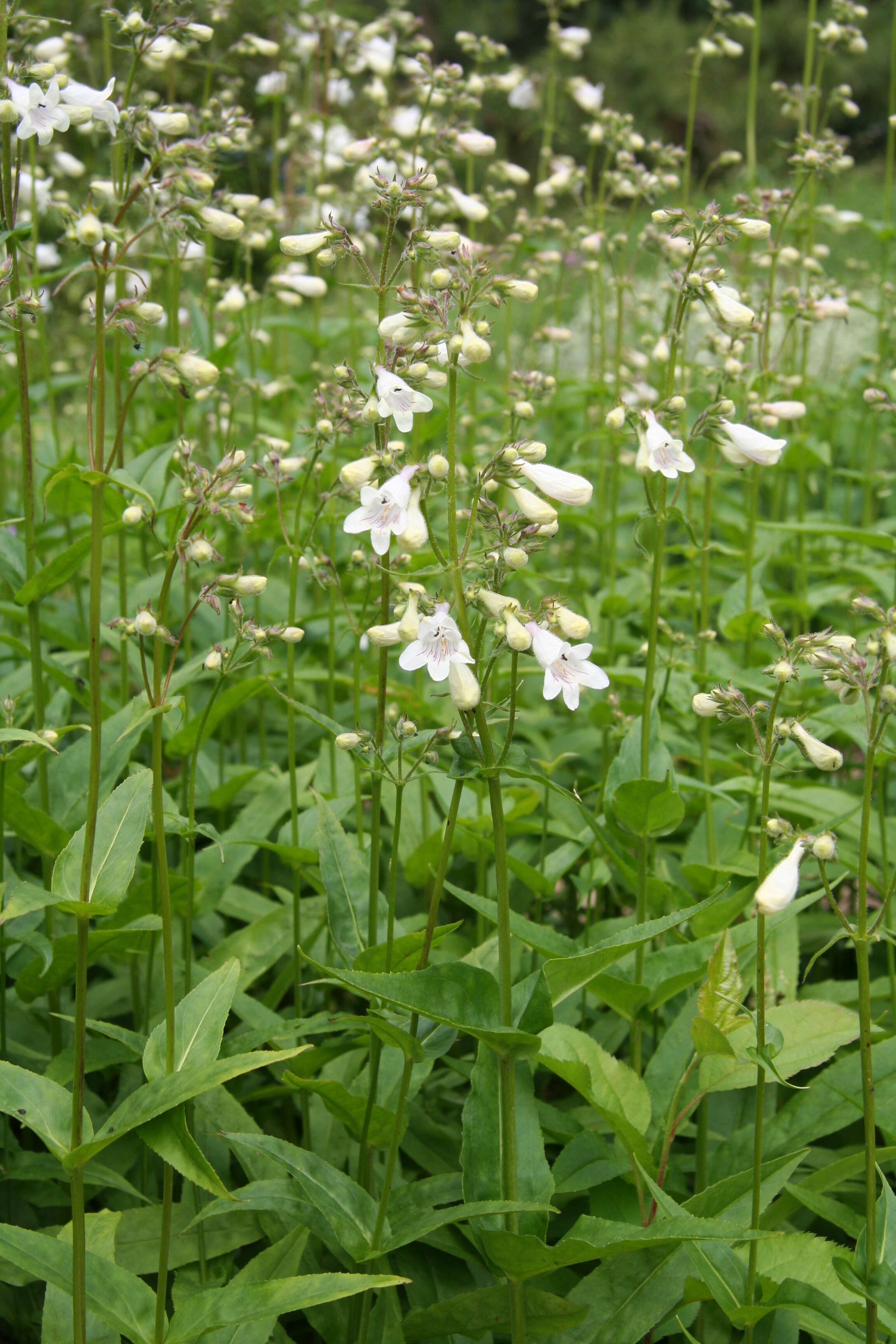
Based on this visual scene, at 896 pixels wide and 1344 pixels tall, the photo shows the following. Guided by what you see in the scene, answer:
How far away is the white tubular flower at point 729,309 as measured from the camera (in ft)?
8.70

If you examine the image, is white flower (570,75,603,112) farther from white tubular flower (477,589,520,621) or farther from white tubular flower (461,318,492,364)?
white tubular flower (477,589,520,621)

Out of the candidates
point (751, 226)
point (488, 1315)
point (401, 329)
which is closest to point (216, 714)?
point (401, 329)

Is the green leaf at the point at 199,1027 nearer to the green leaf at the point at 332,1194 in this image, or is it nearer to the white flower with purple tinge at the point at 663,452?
the green leaf at the point at 332,1194

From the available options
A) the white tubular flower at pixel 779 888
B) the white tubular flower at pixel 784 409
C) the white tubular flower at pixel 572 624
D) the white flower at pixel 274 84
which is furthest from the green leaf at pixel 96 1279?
the white flower at pixel 274 84

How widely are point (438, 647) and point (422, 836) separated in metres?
1.88

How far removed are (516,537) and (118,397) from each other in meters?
1.35

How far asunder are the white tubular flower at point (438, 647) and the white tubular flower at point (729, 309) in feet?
3.52

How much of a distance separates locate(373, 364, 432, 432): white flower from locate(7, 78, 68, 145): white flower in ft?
3.43

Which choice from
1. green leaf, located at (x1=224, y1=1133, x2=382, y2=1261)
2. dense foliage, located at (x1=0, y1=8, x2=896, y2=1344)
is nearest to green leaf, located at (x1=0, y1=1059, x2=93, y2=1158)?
dense foliage, located at (x1=0, y1=8, x2=896, y2=1344)

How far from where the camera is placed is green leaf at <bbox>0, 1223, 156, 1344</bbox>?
7.56 ft

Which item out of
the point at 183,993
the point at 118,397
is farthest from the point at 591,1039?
the point at 118,397

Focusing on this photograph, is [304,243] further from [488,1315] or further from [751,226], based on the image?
[488,1315]

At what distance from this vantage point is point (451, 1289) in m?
2.97

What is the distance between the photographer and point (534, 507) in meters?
2.22
